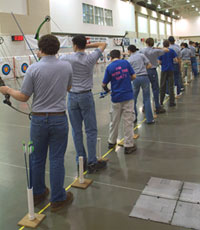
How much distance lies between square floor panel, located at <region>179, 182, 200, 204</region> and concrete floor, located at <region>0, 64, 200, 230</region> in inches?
7.2

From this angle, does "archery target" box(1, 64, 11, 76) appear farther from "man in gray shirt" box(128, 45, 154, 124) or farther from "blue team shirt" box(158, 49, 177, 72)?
"man in gray shirt" box(128, 45, 154, 124)

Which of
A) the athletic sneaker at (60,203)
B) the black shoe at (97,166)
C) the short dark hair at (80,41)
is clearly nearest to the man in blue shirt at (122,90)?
the black shoe at (97,166)

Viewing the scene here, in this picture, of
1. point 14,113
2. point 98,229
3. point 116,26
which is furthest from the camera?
point 116,26

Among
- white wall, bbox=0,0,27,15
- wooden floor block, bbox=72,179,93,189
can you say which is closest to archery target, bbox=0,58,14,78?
white wall, bbox=0,0,27,15

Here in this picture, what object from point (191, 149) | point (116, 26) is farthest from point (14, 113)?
point (116, 26)

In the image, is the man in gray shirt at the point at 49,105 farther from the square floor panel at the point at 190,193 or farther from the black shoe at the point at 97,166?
the square floor panel at the point at 190,193

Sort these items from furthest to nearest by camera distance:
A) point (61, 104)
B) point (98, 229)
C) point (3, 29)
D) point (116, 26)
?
point (116, 26) < point (3, 29) < point (61, 104) < point (98, 229)

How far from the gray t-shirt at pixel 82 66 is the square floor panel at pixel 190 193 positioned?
1.64 metres

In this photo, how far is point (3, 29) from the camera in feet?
A: 55.2

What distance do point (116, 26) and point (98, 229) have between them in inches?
1099

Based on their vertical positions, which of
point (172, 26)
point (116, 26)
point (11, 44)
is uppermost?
point (172, 26)

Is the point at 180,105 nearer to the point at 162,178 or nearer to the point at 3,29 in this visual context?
the point at 162,178

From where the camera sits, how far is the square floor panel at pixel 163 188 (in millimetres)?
2969

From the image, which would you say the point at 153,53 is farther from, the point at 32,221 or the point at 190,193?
the point at 32,221
